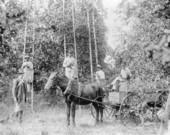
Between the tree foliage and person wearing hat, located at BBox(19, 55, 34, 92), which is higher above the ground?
the tree foliage

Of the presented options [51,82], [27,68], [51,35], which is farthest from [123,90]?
[51,35]

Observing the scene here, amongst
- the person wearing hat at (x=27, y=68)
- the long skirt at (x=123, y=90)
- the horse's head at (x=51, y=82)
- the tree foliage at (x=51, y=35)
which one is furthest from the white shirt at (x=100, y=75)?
the tree foliage at (x=51, y=35)

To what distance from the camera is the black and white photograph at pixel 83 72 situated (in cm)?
496

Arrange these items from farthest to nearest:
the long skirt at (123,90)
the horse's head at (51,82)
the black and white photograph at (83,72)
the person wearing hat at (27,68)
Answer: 1. the person wearing hat at (27,68)
2. the long skirt at (123,90)
3. the horse's head at (51,82)
4. the black and white photograph at (83,72)

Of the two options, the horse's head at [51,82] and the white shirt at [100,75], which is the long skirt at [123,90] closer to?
the horse's head at [51,82]

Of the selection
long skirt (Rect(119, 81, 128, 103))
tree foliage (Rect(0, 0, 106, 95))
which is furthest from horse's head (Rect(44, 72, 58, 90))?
tree foliage (Rect(0, 0, 106, 95))

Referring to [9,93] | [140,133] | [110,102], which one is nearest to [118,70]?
[9,93]

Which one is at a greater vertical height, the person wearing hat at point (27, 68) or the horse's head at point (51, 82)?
the person wearing hat at point (27, 68)

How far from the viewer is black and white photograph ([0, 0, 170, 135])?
4.96m

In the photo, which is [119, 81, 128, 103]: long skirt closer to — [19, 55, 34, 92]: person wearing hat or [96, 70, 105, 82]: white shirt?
[96, 70, 105, 82]: white shirt

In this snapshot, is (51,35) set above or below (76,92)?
above

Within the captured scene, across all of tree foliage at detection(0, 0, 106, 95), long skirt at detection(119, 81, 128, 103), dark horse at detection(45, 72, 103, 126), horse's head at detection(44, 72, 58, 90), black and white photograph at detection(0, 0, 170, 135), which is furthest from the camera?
tree foliage at detection(0, 0, 106, 95)

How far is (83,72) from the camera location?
1911 centimetres

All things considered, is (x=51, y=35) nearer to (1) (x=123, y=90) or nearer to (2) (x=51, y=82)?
(2) (x=51, y=82)
